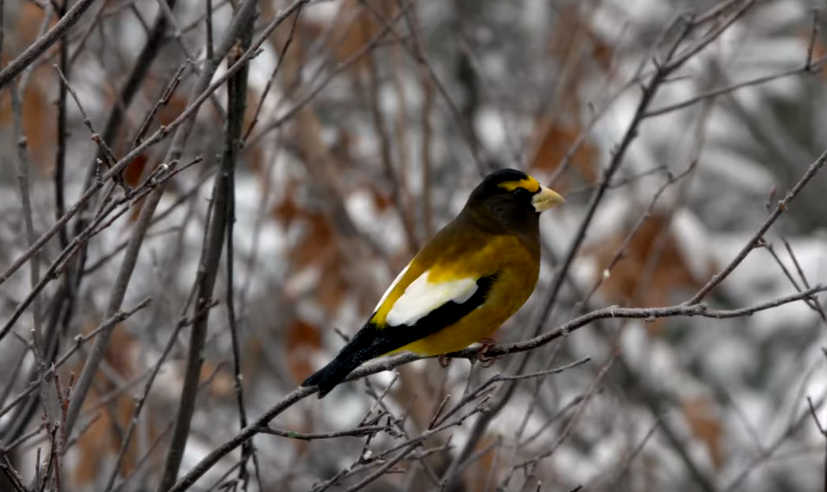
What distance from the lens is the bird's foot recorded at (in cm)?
339

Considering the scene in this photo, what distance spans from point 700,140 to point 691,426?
3.46 meters

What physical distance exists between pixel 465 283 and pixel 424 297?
0.14 m

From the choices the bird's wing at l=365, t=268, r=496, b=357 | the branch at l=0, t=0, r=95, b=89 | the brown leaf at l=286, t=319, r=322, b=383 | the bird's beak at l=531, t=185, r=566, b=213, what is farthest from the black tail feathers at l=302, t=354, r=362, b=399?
the brown leaf at l=286, t=319, r=322, b=383

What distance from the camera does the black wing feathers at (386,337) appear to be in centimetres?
292

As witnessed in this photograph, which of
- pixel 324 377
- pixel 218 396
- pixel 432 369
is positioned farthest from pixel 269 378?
pixel 324 377

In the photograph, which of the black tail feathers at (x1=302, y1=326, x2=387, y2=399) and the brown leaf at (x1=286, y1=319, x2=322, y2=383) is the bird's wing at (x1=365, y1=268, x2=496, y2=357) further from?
the brown leaf at (x1=286, y1=319, x2=322, y2=383)

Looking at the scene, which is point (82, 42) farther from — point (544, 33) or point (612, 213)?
point (544, 33)

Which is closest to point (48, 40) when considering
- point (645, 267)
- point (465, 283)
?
point (465, 283)

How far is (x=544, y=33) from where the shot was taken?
1205cm

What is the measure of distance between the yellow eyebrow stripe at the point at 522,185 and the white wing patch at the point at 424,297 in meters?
0.51

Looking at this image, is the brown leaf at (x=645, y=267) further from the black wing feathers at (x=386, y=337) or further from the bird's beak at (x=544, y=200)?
the black wing feathers at (x=386, y=337)

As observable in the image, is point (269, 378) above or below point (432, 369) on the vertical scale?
above

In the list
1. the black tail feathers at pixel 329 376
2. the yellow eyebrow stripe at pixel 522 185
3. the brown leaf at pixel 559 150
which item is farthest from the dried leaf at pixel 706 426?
the black tail feathers at pixel 329 376

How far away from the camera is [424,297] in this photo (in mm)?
3408
